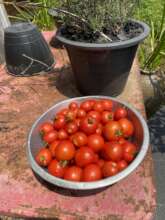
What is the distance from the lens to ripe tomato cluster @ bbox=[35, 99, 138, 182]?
805 millimetres

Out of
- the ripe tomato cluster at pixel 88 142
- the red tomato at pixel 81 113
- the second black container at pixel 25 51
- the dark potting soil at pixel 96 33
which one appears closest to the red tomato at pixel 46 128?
the ripe tomato cluster at pixel 88 142

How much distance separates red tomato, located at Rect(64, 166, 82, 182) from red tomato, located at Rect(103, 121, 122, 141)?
14 cm

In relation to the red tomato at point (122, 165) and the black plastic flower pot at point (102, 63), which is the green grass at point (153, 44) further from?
the red tomato at point (122, 165)

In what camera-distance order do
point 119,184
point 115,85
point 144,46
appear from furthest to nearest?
1. point 144,46
2. point 115,85
3. point 119,184

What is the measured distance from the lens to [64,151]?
83 centimetres

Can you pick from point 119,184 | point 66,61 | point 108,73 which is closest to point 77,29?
point 108,73

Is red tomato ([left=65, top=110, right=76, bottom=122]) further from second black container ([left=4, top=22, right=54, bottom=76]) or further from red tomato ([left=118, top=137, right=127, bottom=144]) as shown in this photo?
second black container ([left=4, top=22, right=54, bottom=76])

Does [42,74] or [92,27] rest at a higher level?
[92,27]

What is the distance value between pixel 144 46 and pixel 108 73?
98 cm

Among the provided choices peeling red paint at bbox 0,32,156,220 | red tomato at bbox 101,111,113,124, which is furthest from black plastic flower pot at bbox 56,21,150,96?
red tomato at bbox 101,111,113,124

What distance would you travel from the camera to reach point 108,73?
3.73 feet

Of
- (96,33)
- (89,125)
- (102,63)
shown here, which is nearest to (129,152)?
(89,125)

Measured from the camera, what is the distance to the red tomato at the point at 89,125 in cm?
90

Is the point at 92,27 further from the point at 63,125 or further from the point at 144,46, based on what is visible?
the point at 144,46
